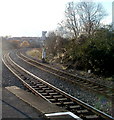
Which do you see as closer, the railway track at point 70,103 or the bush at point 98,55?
the railway track at point 70,103

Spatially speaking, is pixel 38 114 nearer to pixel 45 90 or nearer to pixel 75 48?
pixel 45 90

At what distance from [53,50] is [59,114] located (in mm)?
23192

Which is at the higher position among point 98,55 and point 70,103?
point 98,55

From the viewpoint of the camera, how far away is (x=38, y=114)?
7.50 metres

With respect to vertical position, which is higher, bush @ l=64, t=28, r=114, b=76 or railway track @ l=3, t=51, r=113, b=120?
bush @ l=64, t=28, r=114, b=76

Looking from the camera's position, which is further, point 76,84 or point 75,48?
point 75,48

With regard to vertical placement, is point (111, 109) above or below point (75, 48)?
below

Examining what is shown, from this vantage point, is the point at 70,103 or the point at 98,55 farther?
the point at 98,55

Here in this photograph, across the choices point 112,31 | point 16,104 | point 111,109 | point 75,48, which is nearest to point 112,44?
point 112,31

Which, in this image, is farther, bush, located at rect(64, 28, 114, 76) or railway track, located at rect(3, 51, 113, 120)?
bush, located at rect(64, 28, 114, 76)

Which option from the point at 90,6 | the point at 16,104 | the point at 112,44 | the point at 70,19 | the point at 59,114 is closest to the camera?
the point at 59,114

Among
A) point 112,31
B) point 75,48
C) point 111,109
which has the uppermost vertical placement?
point 112,31

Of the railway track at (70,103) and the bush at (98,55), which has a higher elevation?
the bush at (98,55)

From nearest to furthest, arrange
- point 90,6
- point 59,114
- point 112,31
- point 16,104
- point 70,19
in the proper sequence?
point 59,114
point 16,104
point 112,31
point 70,19
point 90,6
